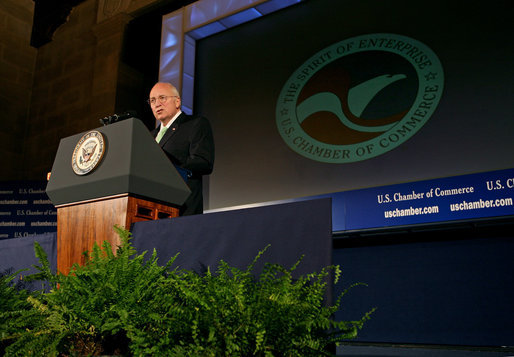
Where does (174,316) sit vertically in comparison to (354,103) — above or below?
below

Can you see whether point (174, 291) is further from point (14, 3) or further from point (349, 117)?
point (14, 3)

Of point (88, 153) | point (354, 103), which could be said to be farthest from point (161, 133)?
point (354, 103)

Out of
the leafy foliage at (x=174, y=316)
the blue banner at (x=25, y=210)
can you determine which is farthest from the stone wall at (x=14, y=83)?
the leafy foliage at (x=174, y=316)

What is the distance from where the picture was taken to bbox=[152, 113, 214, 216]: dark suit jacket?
1.84 meters

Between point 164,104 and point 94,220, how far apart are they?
0.87 metres

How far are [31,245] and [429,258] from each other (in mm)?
2834

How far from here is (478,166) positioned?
3.31 meters

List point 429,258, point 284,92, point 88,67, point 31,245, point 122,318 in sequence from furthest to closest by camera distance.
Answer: point 88,67
point 284,92
point 429,258
point 31,245
point 122,318

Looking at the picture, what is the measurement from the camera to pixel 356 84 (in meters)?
3.94

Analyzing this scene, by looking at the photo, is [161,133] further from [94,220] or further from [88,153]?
[94,220]

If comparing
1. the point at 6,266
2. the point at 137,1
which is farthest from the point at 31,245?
the point at 137,1

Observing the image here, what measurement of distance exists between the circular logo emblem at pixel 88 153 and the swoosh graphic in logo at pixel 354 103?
8.79ft

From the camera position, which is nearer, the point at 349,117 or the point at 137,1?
the point at 349,117

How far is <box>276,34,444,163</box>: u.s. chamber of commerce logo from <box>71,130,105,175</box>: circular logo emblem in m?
2.62
